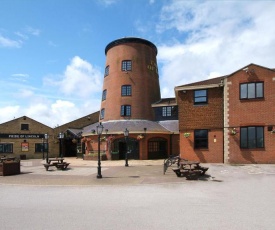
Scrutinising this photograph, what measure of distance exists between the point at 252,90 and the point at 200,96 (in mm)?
3938

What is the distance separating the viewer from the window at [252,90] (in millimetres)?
19953

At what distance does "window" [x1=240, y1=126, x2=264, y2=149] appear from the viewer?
19688 mm

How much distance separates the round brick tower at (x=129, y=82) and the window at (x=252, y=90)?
14.8 meters

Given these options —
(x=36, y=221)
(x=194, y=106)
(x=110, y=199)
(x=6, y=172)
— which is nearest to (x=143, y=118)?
(x=194, y=106)

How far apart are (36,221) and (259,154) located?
1708 centimetres

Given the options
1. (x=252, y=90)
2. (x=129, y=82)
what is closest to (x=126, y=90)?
(x=129, y=82)

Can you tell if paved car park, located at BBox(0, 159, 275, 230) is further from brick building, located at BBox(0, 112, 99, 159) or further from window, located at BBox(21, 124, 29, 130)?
window, located at BBox(21, 124, 29, 130)

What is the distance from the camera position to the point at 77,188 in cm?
1238

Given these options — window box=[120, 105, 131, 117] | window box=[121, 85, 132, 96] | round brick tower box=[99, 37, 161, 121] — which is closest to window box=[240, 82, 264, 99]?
round brick tower box=[99, 37, 161, 121]

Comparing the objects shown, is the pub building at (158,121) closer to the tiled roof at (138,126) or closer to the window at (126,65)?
the tiled roof at (138,126)

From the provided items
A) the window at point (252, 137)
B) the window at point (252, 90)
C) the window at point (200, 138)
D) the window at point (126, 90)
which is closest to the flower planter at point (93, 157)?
the window at point (126, 90)

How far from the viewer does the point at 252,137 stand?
1994cm

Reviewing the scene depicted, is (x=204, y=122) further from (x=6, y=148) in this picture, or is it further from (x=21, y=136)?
(x=6, y=148)

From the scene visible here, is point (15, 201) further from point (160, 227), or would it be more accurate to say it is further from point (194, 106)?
point (194, 106)
